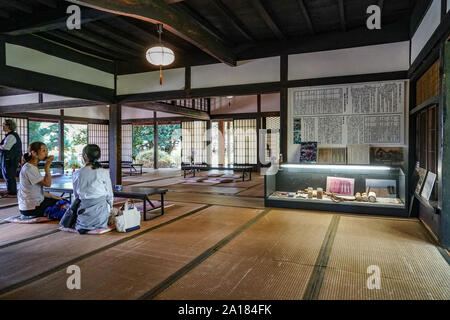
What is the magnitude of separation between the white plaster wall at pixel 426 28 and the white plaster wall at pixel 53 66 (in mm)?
5989

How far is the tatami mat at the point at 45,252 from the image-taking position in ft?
7.43

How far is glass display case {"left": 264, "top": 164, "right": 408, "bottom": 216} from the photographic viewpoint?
429 centimetres

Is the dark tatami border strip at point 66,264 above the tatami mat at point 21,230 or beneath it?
beneath

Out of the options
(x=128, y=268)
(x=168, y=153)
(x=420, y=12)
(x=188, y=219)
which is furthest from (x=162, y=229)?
(x=168, y=153)

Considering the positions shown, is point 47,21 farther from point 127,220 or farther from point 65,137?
point 65,137

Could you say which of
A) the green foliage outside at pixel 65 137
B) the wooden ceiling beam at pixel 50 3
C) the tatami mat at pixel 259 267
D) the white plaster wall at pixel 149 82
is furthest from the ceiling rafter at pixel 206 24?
the green foliage outside at pixel 65 137

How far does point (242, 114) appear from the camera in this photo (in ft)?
37.6

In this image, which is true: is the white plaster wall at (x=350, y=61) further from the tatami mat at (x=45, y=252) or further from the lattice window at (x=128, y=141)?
the lattice window at (x=128, y=141)

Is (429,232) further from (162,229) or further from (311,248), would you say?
(162,229)

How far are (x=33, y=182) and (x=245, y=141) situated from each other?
344 inches

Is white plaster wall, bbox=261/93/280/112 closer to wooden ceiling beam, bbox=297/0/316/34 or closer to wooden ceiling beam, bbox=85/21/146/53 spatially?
wooden ceiling beam, bbox=297/0/316/34

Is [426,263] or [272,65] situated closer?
[426,263]

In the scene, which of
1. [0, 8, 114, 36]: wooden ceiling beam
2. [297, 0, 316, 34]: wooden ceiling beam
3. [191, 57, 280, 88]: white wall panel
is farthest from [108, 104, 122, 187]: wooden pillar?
[297, 0, 316, 34]: wooden ceiling beam

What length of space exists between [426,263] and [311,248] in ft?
3.11
